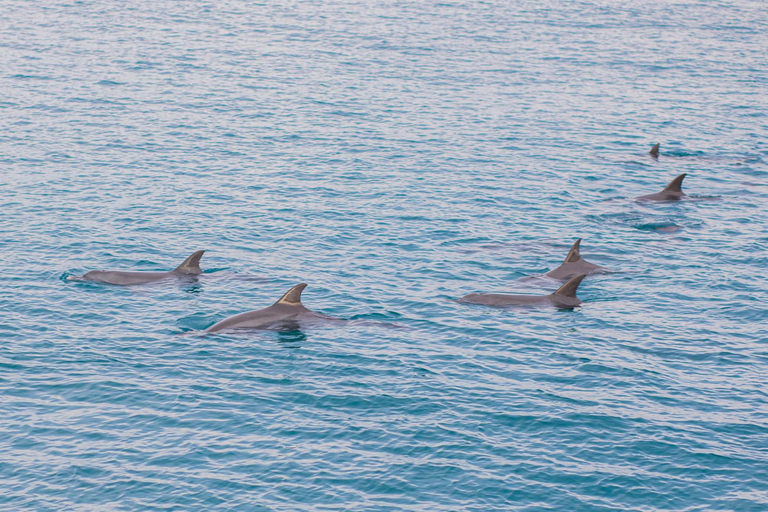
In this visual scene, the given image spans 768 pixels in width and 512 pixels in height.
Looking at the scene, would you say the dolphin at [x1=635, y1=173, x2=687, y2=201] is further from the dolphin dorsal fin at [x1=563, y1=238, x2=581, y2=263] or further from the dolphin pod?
the dolphin dorsal fin at [x1=563, y1=238, x2=581, y2=263]

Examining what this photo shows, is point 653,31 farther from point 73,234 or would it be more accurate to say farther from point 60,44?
point 73,234

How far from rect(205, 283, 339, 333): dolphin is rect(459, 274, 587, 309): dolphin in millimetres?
6646

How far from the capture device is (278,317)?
3400cm

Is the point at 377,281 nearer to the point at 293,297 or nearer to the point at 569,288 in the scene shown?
the point at 293,297

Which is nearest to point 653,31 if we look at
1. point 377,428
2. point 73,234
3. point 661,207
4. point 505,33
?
point 505,33

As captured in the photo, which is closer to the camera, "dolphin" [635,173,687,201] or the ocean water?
the ocean water

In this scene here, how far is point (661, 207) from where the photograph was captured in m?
49.1

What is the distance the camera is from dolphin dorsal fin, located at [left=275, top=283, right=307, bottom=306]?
34.0 meters

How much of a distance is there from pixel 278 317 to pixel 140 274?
7.25 meters

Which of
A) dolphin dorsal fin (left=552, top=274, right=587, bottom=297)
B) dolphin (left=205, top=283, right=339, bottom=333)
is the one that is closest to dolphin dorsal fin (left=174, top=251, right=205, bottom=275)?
dolphin (left=205, top=283, right=339, bottom=333)

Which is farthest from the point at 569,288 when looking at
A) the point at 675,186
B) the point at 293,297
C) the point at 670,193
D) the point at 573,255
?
the point at 675,186

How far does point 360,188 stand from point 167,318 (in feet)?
62.0

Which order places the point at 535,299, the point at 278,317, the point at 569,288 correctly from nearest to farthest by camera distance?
the point at 278,317, the point at 535,299, the point at 569,288

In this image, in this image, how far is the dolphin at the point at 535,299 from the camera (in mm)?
36500
